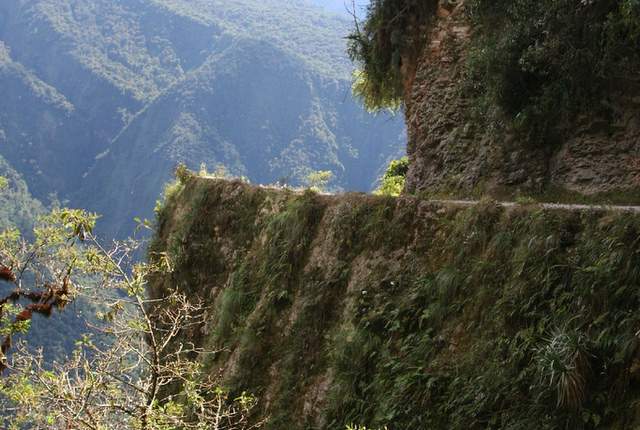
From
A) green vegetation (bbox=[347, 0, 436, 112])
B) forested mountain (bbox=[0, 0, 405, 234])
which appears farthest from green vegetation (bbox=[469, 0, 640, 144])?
forested mountain (bbox=[0, 0, 405, 234])

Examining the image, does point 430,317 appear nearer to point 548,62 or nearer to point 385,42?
point 548,62

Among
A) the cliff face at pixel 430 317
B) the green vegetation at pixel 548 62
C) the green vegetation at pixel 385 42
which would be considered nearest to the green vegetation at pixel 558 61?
the green vegetation at pixel 548 62

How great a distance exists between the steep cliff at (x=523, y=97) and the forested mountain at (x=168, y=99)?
53.2m

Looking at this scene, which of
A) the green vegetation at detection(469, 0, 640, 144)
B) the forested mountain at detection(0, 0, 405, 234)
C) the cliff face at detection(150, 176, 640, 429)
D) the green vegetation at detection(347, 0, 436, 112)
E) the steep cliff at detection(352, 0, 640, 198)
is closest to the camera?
the cliff face at detection(150, 176, 640, 429)

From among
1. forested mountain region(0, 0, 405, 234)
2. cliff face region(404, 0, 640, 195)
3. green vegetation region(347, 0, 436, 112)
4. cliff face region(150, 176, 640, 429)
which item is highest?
forested mountain region(0, 0, 405, 234)

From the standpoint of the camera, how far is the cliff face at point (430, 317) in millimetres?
4336

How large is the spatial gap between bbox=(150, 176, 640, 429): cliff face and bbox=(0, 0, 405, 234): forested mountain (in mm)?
57115

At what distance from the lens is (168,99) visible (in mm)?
95500

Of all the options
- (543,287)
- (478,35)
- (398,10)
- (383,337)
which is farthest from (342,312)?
(398,10)

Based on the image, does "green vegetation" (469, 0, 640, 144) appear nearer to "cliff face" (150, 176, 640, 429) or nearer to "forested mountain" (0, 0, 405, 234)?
"cliff face" (150, 176, 640, 429)

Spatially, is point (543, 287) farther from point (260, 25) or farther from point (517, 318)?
point (260, 25)

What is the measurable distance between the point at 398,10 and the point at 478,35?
2.27 m

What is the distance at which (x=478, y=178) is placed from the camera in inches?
393

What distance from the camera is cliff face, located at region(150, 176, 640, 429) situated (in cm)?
434
